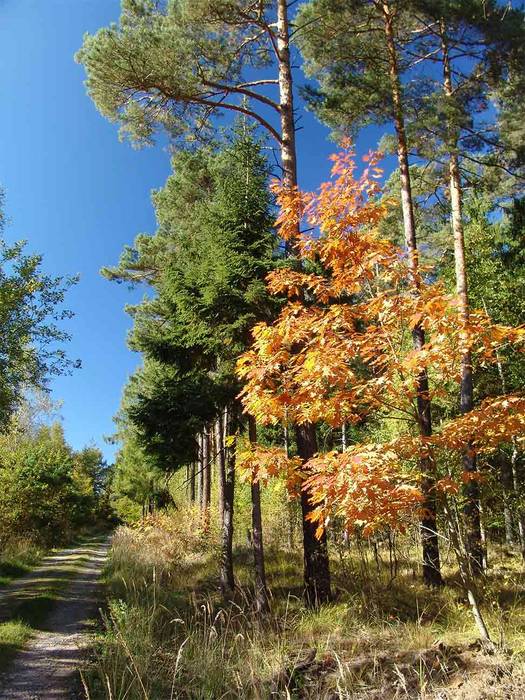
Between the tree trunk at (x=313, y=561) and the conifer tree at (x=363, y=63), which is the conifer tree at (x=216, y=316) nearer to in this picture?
the tree trunk at (x=313, y=561)

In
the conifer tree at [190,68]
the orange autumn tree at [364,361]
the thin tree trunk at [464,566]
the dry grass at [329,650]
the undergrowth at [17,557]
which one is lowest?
the undergrowth at [17,557]

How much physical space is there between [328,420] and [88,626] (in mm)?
6480

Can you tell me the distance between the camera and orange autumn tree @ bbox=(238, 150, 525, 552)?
3.57m

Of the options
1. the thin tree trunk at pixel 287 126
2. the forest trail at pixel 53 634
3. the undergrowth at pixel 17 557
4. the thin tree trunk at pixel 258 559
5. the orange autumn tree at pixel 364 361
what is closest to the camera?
the orange autumn tree at pixel 364 361

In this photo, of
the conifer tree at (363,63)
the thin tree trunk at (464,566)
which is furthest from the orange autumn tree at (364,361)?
the conifer tree at (363,63)

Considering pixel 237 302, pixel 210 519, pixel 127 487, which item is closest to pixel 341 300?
pixel 237 302

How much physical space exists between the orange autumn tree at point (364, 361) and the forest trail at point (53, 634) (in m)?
3.58

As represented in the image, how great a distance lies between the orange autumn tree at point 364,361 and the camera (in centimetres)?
357

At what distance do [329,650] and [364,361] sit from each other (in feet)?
10.5

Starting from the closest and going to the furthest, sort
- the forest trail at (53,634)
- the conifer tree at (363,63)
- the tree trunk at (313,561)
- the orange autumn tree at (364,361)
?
the orange autumn tree at (364,361) → the forest trail at (53,634) → the tree trunk at (313,561) → the conifer tree at (363,63)

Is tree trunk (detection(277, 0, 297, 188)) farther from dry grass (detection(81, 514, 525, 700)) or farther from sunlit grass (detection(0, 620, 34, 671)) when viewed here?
sunlit grass (detection(0, 620, 34, 671))

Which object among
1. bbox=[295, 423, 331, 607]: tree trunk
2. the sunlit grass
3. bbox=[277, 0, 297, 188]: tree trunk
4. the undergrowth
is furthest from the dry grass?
bbox=[277, 0, 297, 188]: tree trunk

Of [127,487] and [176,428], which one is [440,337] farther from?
[127,487]

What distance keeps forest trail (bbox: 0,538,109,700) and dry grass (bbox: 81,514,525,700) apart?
0.47 m
